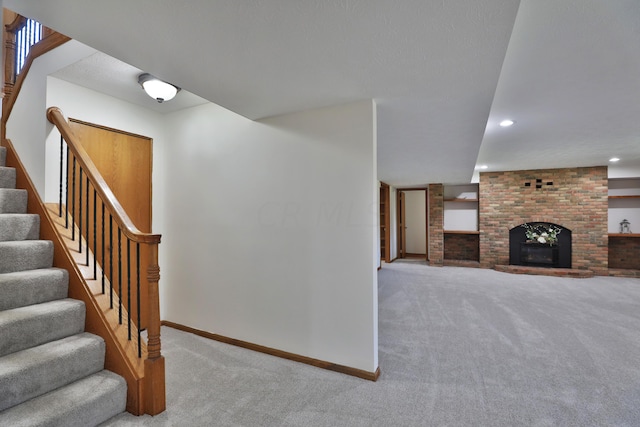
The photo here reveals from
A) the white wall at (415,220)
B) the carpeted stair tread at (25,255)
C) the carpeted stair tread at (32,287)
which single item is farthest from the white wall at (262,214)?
the white wall at (415,220)

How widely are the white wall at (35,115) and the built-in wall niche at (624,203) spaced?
31.2ft

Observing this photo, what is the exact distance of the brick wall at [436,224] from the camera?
7.59 meters

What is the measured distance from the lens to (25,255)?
2109 mm

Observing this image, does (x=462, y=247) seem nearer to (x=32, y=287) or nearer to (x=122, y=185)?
(x=122, y=185)

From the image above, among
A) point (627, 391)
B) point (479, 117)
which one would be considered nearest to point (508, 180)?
point (479, 117)

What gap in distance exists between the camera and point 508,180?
23.2 ft

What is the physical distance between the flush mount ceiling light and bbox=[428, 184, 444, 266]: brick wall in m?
6.77

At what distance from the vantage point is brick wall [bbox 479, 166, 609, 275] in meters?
6.41

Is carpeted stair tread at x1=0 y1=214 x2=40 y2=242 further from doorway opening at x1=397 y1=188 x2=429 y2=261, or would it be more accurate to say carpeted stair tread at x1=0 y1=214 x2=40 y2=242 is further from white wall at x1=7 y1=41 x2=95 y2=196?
doorway opening at x1=397 y1=188 x2=429 y2=261

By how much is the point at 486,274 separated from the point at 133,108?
22.5 ft

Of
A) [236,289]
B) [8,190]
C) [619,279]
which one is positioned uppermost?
[8,190]

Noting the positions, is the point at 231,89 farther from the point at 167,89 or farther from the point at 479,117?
the point at 479,117

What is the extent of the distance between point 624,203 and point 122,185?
9.44 metres

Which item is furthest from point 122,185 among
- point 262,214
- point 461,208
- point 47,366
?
point 461,208
